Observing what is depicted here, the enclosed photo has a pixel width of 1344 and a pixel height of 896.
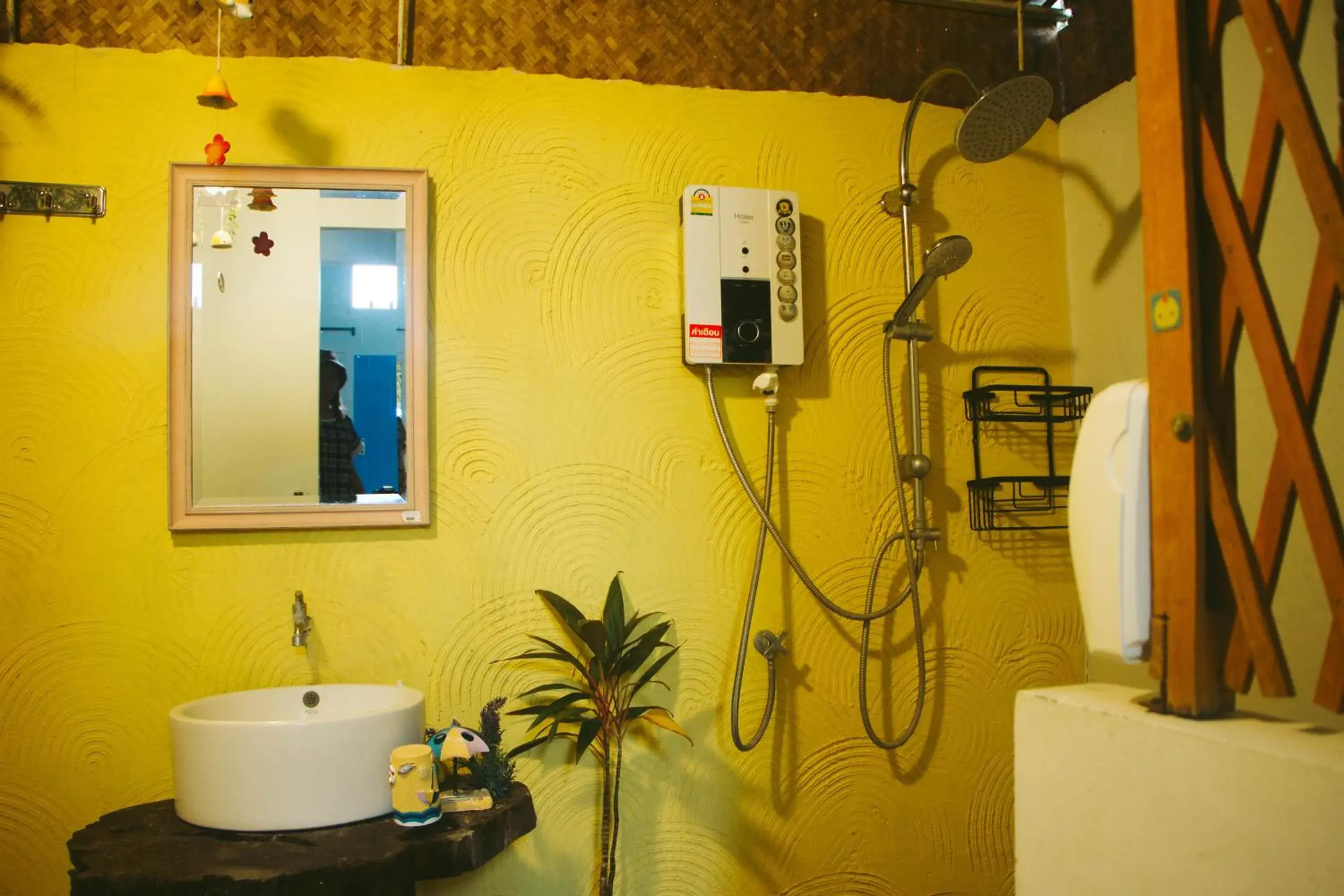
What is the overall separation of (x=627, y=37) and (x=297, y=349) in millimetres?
1019

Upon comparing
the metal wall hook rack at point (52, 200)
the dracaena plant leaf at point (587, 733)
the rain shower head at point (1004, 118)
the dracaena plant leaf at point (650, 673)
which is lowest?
the dracaena plant leaf at point (587, 733)

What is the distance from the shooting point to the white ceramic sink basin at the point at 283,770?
4.60 feet

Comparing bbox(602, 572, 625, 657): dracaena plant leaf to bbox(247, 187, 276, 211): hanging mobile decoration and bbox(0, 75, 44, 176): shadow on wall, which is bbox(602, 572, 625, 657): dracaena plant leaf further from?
bbox(0, 75, 44, 176): shadow on wall

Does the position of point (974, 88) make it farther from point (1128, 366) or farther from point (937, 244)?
point (1128, 366)

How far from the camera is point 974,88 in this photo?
1899 mm

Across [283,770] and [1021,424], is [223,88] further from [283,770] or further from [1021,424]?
[1021,424]

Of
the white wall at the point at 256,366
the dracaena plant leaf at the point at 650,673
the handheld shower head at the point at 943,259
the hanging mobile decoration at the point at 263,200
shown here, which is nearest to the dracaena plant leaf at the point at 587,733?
the dracaena plant leaf at the point at 650,673

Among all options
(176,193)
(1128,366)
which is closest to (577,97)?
(176,193)

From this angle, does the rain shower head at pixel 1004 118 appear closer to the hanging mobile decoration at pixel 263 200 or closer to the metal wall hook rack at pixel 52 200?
the hanging mobile decoration at pixel 263 200

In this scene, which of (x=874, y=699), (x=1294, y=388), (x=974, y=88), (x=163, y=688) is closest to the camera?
(x=1294, y=388)

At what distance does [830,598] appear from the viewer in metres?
2.04

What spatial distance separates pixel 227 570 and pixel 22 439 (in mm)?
468

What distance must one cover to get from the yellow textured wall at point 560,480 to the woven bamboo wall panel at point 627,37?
58mm

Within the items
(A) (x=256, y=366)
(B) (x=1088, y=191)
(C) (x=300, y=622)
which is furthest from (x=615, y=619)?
(B) (x=1088, y=191)
